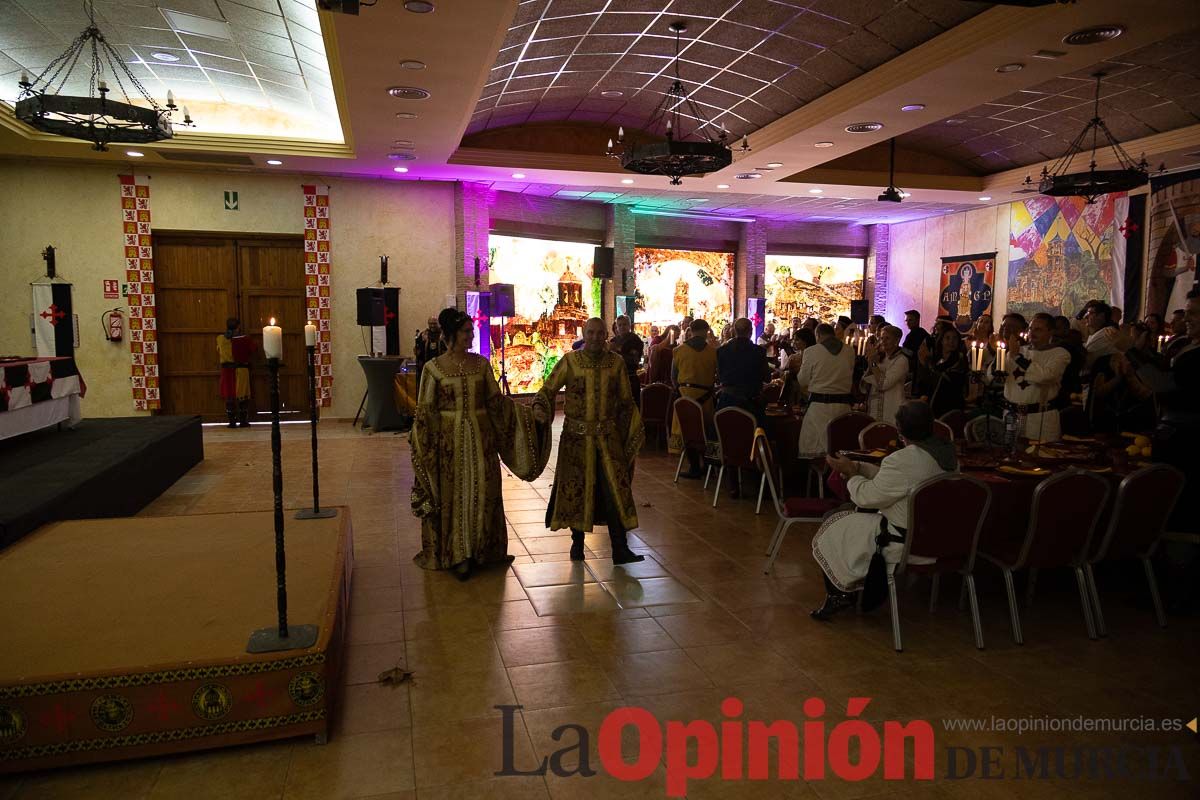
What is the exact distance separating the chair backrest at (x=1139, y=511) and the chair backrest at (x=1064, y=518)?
9 cm

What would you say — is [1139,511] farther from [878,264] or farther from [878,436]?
[878,264]

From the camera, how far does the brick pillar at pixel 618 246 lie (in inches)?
593

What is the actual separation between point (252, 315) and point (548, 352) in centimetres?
558

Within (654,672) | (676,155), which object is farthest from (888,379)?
(654,672)

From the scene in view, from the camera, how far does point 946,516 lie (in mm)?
3609

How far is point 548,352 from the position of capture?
15.3m

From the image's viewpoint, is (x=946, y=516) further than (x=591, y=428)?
No

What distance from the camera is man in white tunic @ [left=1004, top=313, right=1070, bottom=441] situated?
5516mm

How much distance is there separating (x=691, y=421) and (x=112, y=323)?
916cm

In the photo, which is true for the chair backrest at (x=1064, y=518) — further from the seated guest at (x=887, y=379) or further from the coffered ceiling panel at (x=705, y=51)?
the coffered ceiling panel at (x=705, y=51)

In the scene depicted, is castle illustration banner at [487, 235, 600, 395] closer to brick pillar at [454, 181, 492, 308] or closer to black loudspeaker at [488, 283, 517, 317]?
brick pillar at [454, 181, 492, 308]

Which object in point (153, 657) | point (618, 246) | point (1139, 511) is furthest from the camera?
point (618, 246)

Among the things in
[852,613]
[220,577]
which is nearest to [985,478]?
[852,613]

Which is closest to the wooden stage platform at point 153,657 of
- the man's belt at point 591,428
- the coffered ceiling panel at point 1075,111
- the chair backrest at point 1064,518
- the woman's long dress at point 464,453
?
the woman's long dress at point 464,453
